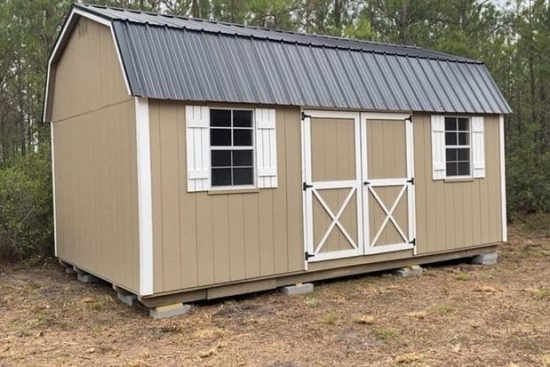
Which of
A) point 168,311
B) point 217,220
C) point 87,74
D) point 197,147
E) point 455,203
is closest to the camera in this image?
point 168,311

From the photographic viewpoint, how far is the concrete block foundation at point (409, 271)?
291 inches

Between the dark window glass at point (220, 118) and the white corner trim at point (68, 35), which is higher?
the white corner trim at point (68, 35)

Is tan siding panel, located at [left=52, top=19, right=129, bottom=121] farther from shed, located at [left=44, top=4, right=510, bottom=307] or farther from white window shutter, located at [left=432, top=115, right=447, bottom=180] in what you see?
white window shutter, located at [left=432, top=115, right=447, bottom=180]

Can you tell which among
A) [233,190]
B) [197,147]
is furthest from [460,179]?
[197,147]

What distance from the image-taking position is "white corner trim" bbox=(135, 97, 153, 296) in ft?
17.7

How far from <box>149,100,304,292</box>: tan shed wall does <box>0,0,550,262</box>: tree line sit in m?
7.68

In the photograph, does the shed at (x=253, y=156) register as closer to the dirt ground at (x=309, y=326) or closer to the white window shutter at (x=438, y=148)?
the white window shutter at (x=438, y=148)

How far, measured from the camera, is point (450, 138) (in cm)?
783

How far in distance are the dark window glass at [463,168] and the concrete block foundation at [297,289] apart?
2.89 meters

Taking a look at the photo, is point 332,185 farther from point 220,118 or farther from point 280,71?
point 220,118

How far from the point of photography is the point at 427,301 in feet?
20.2

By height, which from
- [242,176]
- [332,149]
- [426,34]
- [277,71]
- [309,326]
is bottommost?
[309,326]

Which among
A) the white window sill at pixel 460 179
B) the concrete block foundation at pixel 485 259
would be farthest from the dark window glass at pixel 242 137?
the concrete block foundation at pixel 485 259

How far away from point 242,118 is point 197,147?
66cm
